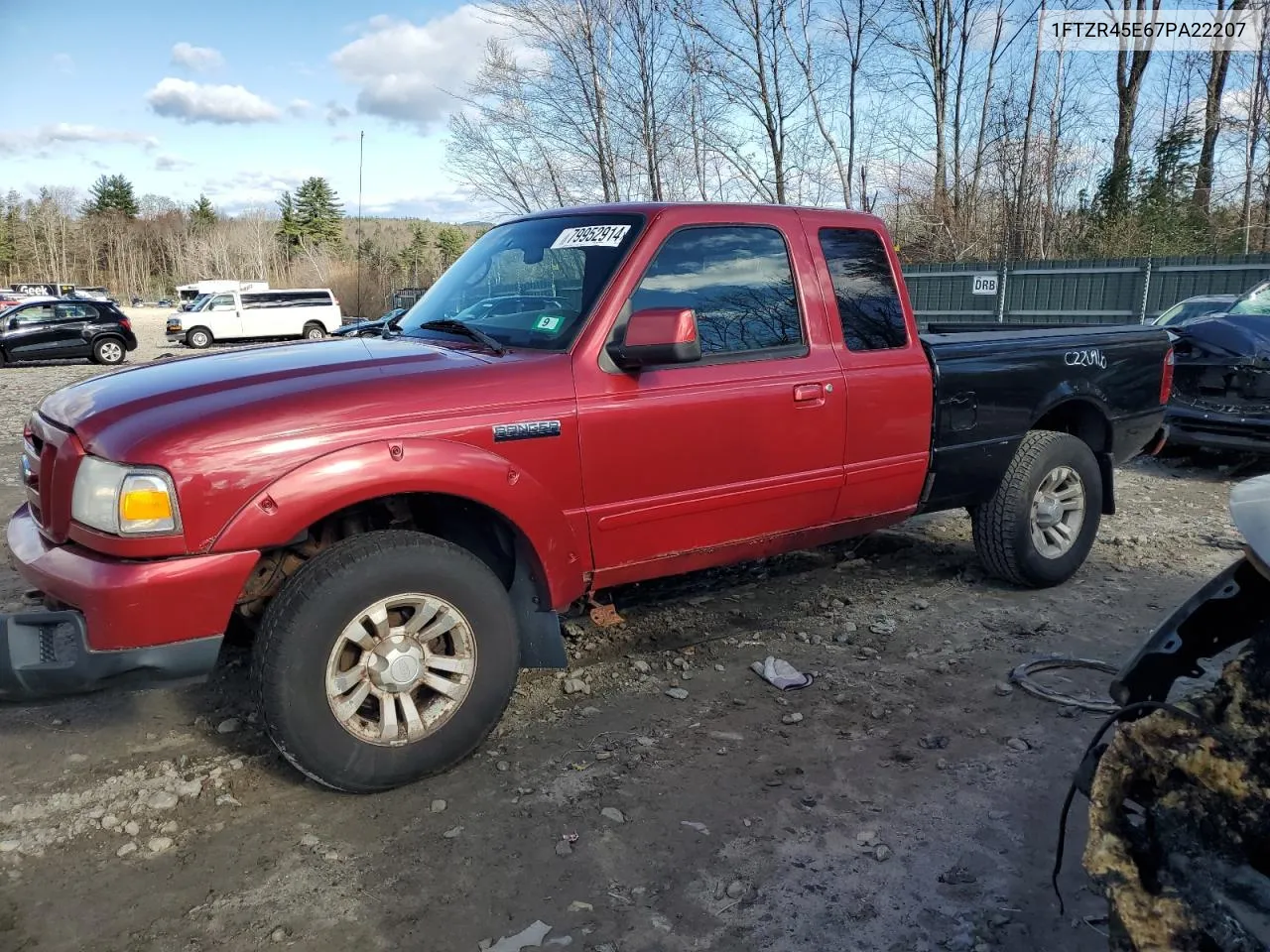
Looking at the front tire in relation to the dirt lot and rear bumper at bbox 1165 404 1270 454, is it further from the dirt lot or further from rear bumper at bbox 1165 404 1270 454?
rear bumper at bbox 1165 404 1270 454

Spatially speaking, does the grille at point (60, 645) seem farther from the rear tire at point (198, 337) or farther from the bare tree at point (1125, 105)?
the rear tire at point (198, 337)

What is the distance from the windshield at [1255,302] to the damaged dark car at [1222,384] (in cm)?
37

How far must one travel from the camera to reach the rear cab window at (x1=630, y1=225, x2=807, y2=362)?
11.8 ft

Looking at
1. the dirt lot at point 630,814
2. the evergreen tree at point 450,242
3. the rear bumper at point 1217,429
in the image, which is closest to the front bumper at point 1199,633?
the dirt lot at point 630,814

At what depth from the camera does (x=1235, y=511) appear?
1795mm

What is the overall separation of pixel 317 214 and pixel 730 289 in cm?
10544

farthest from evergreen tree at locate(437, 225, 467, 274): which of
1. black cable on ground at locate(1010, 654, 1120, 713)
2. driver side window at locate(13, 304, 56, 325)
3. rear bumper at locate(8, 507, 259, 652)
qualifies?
rear bumper at locate(8, 507, 259, 652)

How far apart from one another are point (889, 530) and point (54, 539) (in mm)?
4952

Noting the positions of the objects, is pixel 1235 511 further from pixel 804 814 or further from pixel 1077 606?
pixel 1077 606

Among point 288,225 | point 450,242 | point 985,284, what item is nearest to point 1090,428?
point 985,284

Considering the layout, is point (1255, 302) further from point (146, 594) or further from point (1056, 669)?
point (146, 594)

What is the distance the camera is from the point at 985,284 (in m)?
18.5

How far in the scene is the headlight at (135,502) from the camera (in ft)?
8.51

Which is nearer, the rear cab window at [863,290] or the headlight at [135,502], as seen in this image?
the headlight at [135,502]
